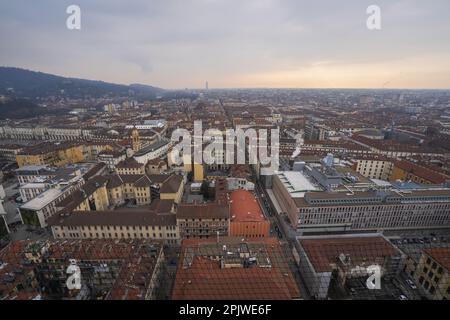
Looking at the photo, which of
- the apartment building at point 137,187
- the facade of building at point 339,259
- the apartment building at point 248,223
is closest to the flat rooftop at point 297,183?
the apartment building at point 248,223

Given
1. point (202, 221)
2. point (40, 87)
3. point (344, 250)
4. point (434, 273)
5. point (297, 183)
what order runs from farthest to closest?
point (40, 87) → point (297, 183) → point (202, 221) → point (344, 250) → point (434, 273)

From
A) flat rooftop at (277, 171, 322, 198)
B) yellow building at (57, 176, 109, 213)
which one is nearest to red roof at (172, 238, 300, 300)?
flat rooftop at (277, 171, 322, 198)

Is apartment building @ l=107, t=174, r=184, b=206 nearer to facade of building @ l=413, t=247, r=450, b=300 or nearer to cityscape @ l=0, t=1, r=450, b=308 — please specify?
cityscape @ l=0, t=1, r=450, b=308

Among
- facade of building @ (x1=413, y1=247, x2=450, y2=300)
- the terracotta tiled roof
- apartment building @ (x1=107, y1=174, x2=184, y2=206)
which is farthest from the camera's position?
apartment building @ (x1=107, y1=174, x2=184, y2=206)

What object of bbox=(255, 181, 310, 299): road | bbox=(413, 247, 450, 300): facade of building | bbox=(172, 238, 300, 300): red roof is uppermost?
bbox=(172, 238, 300, 300): red roof

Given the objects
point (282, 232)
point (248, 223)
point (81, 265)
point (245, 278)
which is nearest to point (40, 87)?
point (81, 265)

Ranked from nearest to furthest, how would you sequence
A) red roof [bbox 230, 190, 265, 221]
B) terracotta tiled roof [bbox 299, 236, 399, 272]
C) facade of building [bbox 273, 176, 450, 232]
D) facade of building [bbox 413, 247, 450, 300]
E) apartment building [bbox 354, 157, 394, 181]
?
facade of building [bbox 413, 247, 450, 300] < terracotta tiled roof [bbox 299, 236, 399, 272] < red roof [bbox 230, 190, 265, 221] < facade of building [bbox 273, 176, 450, 232] < apartment building [bbox 354, 157, 394, 181]

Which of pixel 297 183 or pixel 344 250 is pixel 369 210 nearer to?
pixel 297 183
